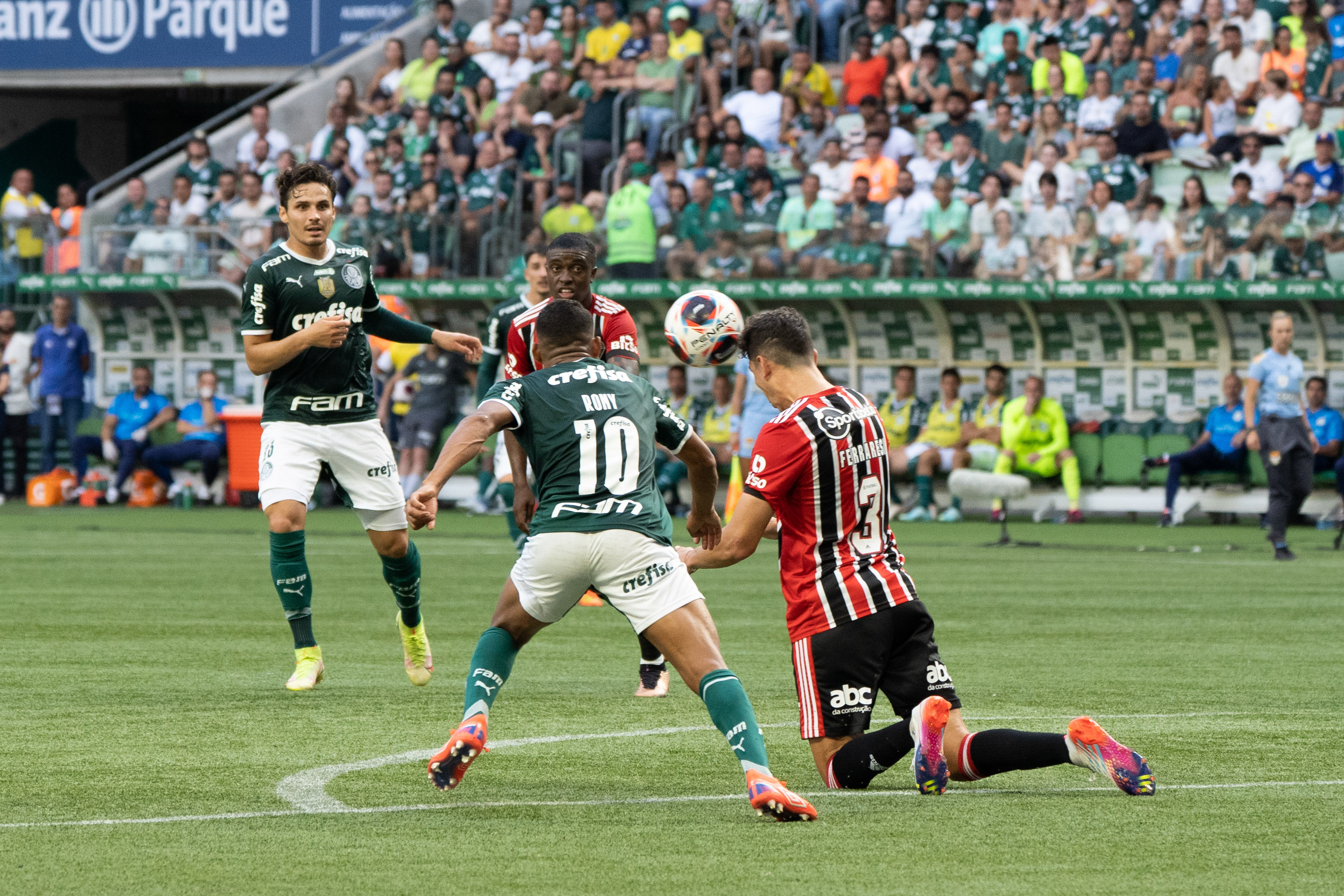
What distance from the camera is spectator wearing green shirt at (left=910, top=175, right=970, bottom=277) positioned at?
21.4 meters

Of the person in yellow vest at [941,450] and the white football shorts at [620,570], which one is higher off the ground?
the white football shorts at [620,570]

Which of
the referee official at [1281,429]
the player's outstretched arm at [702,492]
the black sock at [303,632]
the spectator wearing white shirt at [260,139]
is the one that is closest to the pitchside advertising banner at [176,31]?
the spectator wearing white shirt at [260,139]

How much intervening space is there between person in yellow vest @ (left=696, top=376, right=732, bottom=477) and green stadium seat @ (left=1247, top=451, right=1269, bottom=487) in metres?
5.97

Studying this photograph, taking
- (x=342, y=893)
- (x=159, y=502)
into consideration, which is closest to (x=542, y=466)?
(x=342, y=893)

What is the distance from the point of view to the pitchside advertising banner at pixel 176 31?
30.1 m

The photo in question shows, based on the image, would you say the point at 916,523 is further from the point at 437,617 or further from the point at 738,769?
the point at 738,769

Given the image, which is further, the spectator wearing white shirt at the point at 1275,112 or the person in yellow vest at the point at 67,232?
the person in yellow vest at the point at 67,232

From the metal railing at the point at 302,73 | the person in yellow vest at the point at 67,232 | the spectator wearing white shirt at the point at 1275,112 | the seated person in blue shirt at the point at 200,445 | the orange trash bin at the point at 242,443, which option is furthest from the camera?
the metal railing at the point at 302,73

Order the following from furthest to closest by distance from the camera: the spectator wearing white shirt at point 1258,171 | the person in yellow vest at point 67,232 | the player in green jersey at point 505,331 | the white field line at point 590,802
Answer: the person in yellow vest at point 67,232, the spectator wearing white shirt at point 1258,171, the player in green jersey at point 505,331, the white field line at point 590,802

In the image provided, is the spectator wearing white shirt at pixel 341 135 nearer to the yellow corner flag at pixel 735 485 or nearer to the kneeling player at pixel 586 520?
the yellow corner flag at pixel 735 485

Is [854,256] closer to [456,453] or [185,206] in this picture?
→ [185,206]

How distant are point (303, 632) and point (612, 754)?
2312 mm

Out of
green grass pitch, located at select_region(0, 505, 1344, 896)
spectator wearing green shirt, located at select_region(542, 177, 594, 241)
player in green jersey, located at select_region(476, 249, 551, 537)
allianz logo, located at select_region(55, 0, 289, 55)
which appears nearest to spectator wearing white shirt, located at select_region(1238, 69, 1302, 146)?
spectator wearing green shirt, located at select_region(542, 177, 594, 241)

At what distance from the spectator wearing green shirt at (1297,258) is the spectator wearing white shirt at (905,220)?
3773 millimetres
